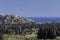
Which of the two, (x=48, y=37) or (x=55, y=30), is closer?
(x=48, y=37)

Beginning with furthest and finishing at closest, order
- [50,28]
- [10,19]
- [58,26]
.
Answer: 1. [10,19]
2. [58,26]
3. [50,28]

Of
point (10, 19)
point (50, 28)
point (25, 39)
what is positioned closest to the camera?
point (25, 39)

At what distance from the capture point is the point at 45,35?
3828 cm

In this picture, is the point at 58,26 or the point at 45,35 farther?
the point at 58,26

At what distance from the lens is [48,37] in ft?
123

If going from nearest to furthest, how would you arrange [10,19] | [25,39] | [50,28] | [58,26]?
[25,39] < [50,28] < [58,26] < [10,19]

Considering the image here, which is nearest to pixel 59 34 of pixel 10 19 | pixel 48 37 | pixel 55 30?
pixel 55 30

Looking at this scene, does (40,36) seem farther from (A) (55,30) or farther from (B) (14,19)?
(B) (14,19)

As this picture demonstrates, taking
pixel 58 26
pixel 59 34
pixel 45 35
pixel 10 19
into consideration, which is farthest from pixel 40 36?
pixel 10 19

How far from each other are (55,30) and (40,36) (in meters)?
4.11

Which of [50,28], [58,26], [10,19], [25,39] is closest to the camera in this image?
[25,39]

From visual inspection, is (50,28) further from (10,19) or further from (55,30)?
(10,19)

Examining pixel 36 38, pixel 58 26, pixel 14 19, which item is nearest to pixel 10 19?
pixel 14 19

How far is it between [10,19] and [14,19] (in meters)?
1.89
